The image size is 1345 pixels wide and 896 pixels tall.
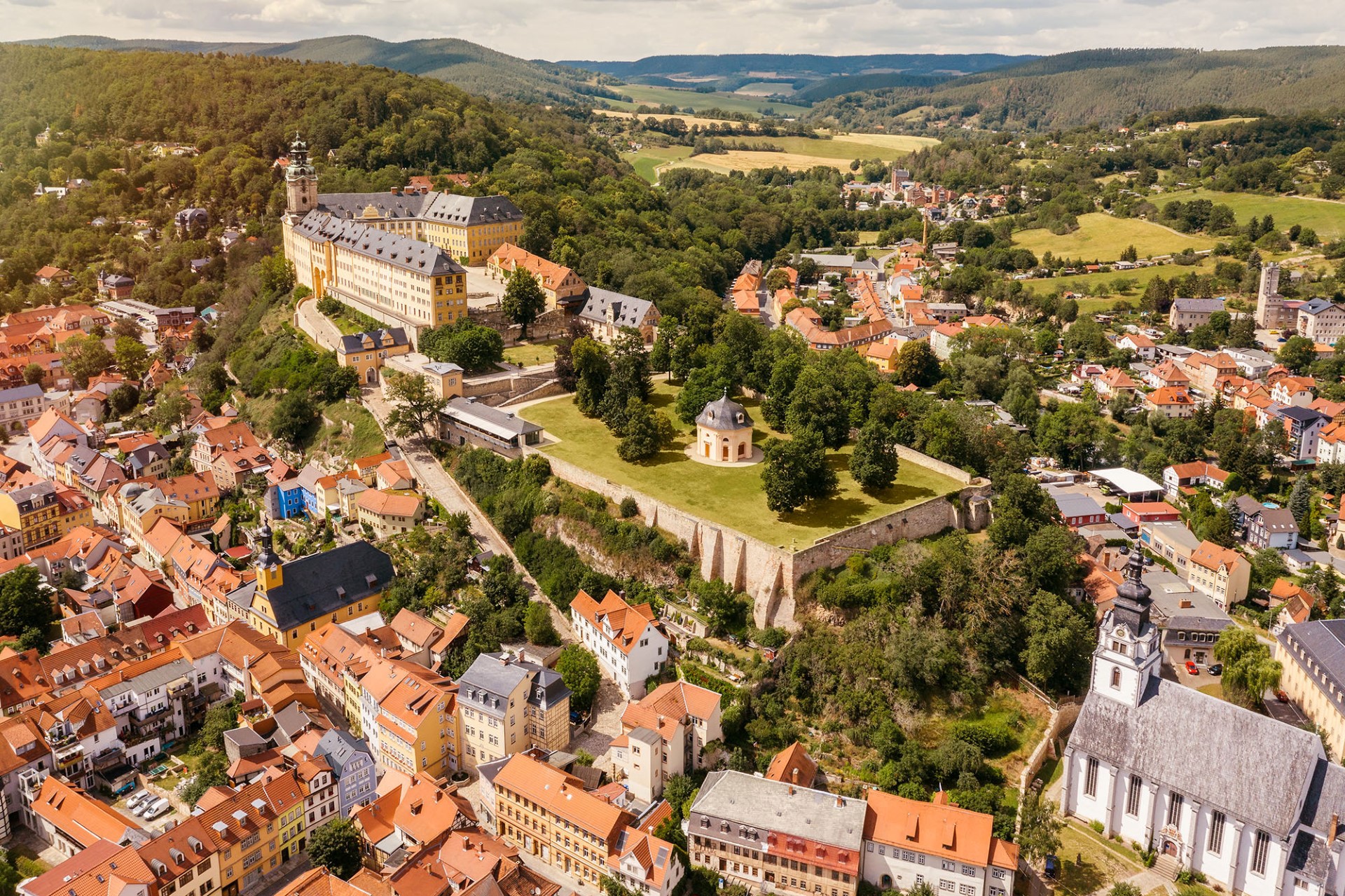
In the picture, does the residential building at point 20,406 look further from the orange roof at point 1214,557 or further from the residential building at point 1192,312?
the residential building at point 1192,312

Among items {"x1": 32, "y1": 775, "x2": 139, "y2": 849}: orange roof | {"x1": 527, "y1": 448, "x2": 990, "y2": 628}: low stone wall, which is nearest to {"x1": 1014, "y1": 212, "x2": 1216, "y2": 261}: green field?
{"x1": 527, "y1": 448, "x2": 990, "y2": 628}: low stone wall

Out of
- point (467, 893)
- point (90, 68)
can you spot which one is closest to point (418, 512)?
point (467, 893)

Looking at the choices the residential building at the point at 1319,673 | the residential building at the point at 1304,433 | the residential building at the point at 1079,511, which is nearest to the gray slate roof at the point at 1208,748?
the residential building at the point at 1319,673

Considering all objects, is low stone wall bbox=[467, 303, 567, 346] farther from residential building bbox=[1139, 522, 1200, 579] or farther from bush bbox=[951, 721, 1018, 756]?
bush bbox=[951, 721, 1018, 756]

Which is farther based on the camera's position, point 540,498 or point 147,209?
point 147,209

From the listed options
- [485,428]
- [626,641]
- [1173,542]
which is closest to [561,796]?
[626,641]

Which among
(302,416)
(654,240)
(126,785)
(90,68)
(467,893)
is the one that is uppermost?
(90,68)

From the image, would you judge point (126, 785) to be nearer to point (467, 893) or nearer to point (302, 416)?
point (467, 893)
